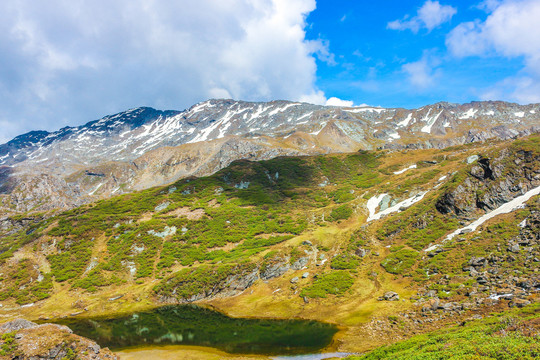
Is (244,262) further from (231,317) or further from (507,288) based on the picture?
(507,288)

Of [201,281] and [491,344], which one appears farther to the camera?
[201,281]

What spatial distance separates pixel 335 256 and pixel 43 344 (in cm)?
5771

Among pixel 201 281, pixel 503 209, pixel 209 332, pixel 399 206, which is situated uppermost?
pixel 399 206

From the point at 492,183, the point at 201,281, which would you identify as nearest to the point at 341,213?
the point at 492,183

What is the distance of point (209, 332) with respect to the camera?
46344 millimetres

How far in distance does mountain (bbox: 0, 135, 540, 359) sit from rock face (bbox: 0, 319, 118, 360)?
90.5ft

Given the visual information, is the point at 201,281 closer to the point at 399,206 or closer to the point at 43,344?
the point at 43,344

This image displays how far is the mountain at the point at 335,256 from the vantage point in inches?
1516

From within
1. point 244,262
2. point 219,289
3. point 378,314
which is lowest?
point 378,314

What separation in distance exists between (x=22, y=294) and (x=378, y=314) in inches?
3402

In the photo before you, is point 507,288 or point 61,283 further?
point 61,283

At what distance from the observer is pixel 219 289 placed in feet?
218

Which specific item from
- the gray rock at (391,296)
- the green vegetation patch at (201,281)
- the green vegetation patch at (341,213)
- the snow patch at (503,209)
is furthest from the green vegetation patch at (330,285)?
the green vegetation patch at (341,213)

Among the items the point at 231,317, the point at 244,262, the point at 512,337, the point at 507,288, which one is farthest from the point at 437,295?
the point at 244,262
